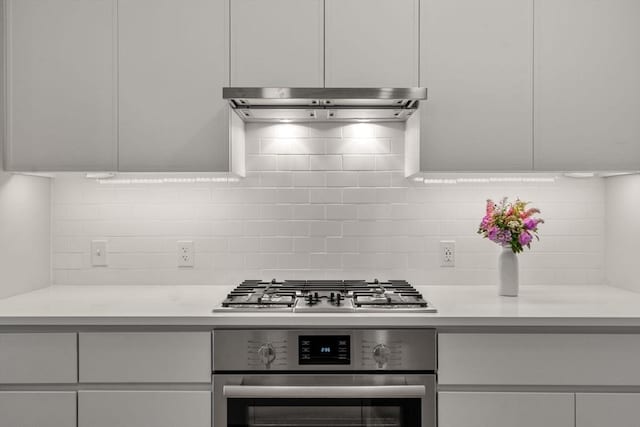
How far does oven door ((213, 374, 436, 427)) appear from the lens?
1.74m

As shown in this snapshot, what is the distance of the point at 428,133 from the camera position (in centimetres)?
205

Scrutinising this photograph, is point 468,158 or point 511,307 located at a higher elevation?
point 468,158

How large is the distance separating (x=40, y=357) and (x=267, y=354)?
0.80 m

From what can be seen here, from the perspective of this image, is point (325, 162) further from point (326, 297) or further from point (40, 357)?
point (40, 357)

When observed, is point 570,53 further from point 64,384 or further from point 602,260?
point 64,384

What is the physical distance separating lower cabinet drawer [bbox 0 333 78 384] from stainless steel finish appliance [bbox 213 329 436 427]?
0.51 meters

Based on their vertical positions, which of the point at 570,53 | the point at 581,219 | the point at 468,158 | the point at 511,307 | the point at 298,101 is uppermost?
the point at 570,53

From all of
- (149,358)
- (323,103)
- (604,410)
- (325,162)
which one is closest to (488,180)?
(325,162)

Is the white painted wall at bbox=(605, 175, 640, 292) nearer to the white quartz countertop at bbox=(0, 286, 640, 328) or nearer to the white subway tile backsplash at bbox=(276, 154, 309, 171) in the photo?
the white quartz countertop at bbox=(0, 286, 640, 328)

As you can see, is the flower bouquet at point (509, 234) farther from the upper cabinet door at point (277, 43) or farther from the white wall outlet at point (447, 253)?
the upper cabinet door at point (277, 43)

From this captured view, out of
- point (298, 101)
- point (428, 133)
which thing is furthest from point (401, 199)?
point (298, 101)

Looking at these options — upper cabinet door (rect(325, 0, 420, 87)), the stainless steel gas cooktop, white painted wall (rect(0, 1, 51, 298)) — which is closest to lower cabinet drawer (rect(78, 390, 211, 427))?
the stainless steel gas cooktop

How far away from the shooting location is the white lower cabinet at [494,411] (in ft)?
5.73

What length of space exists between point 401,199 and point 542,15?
38.3 inches
